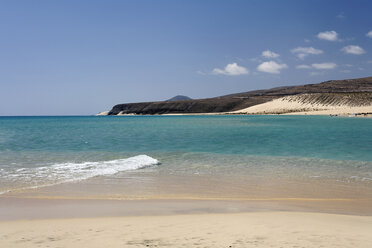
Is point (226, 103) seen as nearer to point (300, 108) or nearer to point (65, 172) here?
point (300, 108)

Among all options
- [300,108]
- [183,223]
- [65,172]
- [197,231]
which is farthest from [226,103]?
[197,231]

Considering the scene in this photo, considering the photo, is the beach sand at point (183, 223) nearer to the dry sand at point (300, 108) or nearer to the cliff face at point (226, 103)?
the dry sand at point (300, 108)

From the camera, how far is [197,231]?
18.7 ft

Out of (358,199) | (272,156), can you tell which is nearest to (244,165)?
(272,156)

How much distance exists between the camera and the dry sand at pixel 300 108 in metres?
96.4

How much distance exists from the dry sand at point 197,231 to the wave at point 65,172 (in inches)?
171

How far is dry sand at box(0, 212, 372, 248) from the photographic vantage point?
200 inches

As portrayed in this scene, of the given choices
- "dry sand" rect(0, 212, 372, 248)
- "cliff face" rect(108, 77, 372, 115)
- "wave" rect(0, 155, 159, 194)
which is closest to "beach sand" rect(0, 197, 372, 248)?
"dry sand" rect(0, 212, 372, 248)

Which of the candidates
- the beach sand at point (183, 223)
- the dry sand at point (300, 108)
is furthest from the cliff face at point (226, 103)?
the beach sand at point (183, 223)

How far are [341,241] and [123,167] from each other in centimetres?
1014

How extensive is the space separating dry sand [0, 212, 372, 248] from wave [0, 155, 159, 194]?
4352mm

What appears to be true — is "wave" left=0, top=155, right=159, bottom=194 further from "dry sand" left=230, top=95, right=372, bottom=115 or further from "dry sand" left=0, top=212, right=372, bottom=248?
"dry sand" left=230, top=95, right=372, bottom=115

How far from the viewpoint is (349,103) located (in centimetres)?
10556

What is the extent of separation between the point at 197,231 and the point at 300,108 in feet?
394
